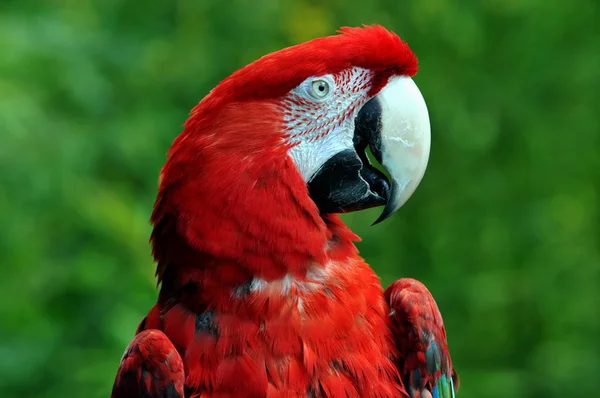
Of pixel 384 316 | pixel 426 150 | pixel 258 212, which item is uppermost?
pixel 426 150

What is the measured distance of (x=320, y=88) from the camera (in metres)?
1.50

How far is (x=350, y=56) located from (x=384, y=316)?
0.49m

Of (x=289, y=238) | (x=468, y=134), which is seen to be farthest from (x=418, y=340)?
(x=468, y=134)

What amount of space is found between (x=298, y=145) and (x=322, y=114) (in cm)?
7

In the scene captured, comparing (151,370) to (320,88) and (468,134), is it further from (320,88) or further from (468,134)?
(468,134)

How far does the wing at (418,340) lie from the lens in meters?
1.53

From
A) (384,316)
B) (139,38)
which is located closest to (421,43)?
(139,38)

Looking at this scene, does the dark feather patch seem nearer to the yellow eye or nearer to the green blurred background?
the yellow eye

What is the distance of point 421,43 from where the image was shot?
2.64 m

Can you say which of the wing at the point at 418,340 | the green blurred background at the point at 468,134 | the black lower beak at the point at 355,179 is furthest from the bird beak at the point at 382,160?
the green blurred background at the point at 468,134

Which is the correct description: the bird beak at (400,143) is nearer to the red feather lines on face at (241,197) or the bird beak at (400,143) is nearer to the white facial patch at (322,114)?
the white facial patch at (322,114)

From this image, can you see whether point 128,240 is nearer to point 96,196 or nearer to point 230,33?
point 96,196

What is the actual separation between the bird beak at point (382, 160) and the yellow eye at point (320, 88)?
0.26ft

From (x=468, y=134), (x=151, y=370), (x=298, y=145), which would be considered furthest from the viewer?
(x=468, y=134)
